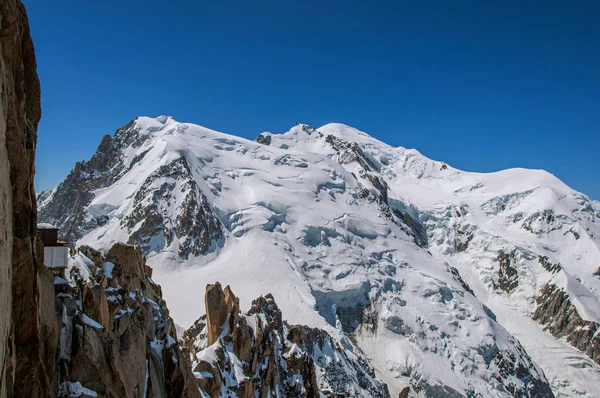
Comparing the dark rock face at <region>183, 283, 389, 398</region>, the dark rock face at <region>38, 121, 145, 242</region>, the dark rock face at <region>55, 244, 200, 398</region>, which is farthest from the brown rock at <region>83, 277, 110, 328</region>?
the dark rock face at <region>38, 121, 145, 242</region>

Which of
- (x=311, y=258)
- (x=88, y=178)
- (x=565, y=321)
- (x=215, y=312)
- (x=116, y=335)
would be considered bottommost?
(x=116, y=335)

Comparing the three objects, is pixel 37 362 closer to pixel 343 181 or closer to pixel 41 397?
pixel 41 397

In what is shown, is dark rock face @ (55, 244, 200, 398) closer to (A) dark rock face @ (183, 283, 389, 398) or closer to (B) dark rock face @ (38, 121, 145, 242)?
(A) dark rock face @ (183, 283, 389, 398)

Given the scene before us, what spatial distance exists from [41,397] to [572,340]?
197m

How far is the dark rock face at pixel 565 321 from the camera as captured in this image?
559 ft

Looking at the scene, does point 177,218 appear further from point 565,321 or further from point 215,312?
point 565,321

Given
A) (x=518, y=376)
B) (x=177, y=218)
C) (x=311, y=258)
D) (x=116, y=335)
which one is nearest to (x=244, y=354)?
(x=116, y=335)

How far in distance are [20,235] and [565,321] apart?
657 ft

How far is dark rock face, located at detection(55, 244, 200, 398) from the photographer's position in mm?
15367

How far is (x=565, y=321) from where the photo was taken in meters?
178

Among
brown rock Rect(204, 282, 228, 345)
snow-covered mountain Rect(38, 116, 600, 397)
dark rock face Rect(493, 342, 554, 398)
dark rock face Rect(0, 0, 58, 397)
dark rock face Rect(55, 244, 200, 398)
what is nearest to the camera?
dark rock face Rect(0, 0, 58, 397)

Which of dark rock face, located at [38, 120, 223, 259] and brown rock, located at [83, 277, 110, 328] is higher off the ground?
dark rock face, located at [38, 120, 223, 259]

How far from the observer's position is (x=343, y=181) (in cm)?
17325

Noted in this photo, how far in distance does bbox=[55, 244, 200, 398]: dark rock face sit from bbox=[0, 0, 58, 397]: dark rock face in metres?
1.44
